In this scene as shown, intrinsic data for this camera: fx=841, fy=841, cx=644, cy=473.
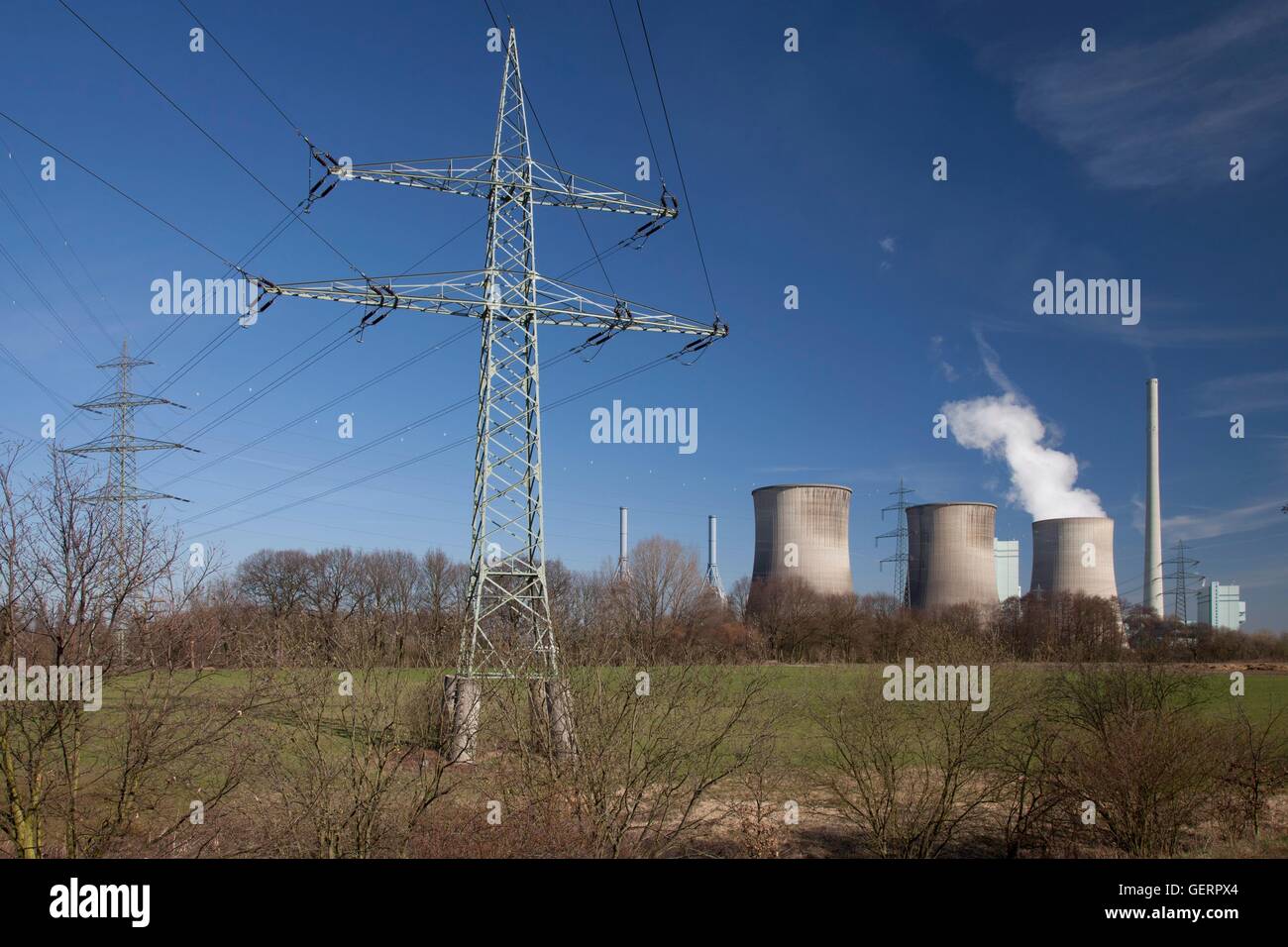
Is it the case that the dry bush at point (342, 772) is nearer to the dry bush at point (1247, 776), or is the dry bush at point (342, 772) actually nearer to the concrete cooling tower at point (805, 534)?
the dry bush at point (1247, 776)

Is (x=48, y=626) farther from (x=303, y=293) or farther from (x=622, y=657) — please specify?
(x=622, y=657)

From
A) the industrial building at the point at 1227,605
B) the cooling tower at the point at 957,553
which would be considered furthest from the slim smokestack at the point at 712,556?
the industrial building at the point at 1227,605

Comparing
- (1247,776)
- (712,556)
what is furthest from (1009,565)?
(1247,776)

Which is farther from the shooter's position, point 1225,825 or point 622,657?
point 1225,825

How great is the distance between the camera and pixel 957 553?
1668 inches

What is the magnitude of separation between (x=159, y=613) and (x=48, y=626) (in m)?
Answer: 0.82

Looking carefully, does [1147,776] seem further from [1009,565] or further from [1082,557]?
[1009,565]

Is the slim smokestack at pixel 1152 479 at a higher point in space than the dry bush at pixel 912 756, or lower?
higher

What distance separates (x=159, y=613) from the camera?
7.60m
